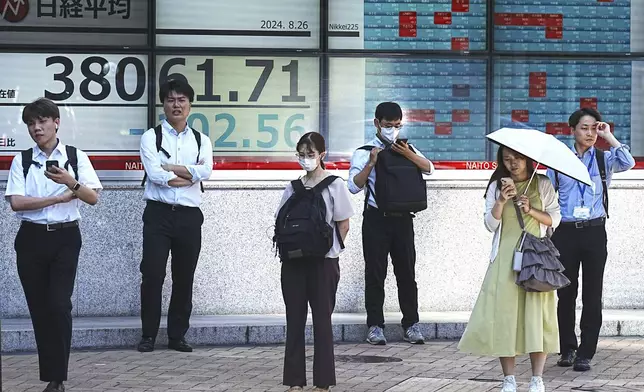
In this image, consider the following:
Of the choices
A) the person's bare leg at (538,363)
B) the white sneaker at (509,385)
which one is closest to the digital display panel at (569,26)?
the person's bare leg at (538,363)

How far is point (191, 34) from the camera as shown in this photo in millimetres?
11430

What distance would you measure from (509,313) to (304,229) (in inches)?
53.6

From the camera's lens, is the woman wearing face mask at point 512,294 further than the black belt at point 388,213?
No

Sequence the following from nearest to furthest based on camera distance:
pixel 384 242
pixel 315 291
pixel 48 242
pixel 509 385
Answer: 1. pixel 509 385
2. pixel 48 242
3. pixel 315 291
4. pixel 384 242

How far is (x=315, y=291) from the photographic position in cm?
834

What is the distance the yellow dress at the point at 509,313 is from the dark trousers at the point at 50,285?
2.51 metres

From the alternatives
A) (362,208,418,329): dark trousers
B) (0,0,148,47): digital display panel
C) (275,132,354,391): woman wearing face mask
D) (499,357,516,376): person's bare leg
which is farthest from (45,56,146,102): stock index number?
(499,357,516,376): person's bare leg

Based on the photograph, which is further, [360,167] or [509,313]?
[360,167]

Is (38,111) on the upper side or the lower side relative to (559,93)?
lower

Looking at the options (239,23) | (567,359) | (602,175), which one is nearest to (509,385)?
(567,359)

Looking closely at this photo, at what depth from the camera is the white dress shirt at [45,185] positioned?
8266 millimetres

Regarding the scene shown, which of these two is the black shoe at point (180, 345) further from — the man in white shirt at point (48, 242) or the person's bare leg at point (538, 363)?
the person's bare leg at point (538, 363)

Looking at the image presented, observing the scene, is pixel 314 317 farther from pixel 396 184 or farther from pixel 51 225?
pixel 396 184

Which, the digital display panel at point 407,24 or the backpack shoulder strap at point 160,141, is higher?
the digital display panel at point 407,24
